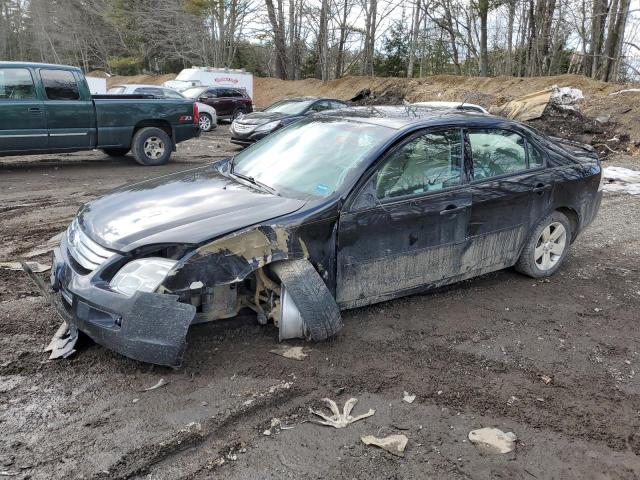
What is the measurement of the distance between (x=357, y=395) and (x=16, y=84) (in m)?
8.54

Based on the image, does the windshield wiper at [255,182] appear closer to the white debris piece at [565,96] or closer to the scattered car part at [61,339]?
the scattered car part at [61,339]

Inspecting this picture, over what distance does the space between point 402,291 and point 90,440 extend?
89.9 inches

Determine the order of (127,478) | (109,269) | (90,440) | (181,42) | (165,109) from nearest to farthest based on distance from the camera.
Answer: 1. (127,478)
2. (90,440)
3. (109,269)
4. (165,109)
5. (181,42)

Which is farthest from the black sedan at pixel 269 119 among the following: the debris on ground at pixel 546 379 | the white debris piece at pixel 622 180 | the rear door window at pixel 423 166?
the debris on ground at pixel 546 379

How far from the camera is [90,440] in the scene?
2.62m

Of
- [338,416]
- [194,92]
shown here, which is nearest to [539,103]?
[194,92]

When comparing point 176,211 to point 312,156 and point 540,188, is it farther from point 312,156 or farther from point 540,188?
point 540,188

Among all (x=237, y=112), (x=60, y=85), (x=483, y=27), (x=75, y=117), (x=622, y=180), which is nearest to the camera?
(x=60, y=85)

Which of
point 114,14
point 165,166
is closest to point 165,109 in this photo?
point 165,166

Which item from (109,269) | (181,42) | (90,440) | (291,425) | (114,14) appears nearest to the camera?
(90,440)

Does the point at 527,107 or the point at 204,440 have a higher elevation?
the point at 527,107

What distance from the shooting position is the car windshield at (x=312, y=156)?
3.81 meters

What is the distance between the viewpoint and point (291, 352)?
3.48 metres

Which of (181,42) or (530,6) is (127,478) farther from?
(181,42)
